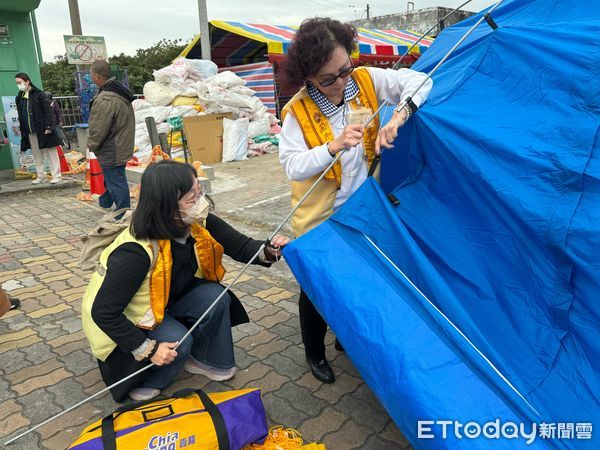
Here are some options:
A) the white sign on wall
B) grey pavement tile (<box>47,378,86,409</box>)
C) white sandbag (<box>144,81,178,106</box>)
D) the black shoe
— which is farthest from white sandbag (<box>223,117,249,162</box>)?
the black shoe

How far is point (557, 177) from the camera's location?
1.49 m

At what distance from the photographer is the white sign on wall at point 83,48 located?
8672mm

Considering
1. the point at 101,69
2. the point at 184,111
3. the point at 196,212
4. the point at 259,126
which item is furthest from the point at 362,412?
the point at 259,126

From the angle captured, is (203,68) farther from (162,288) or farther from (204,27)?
(162,288)

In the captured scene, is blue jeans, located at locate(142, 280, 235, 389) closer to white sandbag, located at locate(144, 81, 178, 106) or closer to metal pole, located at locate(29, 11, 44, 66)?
white sandbag, located at locate(144, 81, 178, 106)

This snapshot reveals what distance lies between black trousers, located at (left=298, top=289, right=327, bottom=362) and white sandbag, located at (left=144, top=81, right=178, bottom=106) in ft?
24.6

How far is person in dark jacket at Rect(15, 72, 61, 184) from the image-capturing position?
6598 millimetres

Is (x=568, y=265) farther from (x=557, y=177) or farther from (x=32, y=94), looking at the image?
(x=32, y=94)

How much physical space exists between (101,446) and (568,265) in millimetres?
1623

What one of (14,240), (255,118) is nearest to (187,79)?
(255,118)

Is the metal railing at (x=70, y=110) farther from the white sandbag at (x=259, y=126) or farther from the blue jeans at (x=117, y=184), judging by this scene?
the blue jeans at (x=117, y=184)

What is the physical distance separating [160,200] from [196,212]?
157 millimetres

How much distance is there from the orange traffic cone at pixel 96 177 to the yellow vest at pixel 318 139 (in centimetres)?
443

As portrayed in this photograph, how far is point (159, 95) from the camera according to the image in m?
8.80
